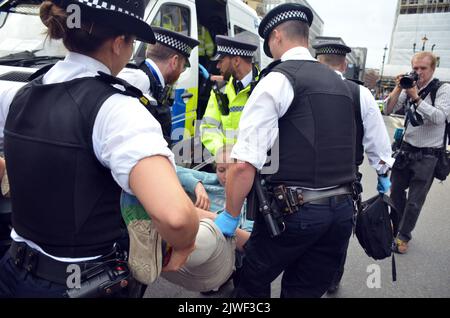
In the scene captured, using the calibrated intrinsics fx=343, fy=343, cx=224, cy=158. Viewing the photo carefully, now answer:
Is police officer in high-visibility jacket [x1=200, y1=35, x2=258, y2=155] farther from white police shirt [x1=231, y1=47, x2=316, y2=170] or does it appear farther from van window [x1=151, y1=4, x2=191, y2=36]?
white police shirt [x1=231, y1=47, x2=316, y2=170]

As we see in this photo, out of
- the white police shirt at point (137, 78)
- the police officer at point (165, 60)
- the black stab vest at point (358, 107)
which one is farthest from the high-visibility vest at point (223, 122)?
the black stab vest at point (358, 107)

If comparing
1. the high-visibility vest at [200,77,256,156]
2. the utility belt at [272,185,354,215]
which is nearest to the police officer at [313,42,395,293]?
the utility belt at [272,185,354,215]

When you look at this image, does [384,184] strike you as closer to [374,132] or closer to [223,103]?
[374,132]

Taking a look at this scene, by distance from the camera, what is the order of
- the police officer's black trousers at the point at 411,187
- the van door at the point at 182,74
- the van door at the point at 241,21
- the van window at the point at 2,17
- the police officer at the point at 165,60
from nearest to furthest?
1. the police officer at the point at 165,60
2. the van window at the point at 2,17
3. the police officer's black trousers at the point at 411,187
4. the van door at the point at 182,74
5. the van door at the point at 241,21

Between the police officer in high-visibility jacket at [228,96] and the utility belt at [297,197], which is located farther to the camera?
the police officer in high-visibility jacket at [228,96]

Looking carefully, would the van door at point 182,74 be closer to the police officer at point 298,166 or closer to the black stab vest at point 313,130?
the police officer at point 298,166

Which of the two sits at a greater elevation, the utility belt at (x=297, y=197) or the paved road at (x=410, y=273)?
the utility belt at (x=297, y=197)

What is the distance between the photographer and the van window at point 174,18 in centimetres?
356

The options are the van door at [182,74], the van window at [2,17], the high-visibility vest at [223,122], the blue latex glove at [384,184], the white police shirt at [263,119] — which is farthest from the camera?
the van door at [182,74]

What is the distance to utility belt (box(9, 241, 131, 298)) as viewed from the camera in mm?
1160

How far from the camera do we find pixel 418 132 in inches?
138

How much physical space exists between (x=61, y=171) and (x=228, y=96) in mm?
2379

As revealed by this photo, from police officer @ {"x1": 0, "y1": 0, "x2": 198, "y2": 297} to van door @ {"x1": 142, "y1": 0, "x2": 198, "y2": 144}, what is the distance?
96.6 inches

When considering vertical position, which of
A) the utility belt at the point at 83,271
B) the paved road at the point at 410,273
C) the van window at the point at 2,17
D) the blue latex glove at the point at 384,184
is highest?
the van window at the point at 2,17
